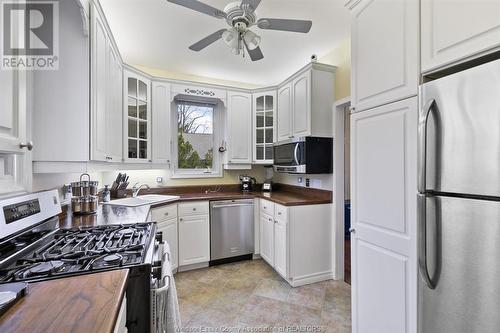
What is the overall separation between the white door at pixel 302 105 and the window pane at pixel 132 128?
1886 mm

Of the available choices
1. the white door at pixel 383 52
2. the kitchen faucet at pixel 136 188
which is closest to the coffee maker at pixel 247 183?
the kitchen faucet at pixel 136 188

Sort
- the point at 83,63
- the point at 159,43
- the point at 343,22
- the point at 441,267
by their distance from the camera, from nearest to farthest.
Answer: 1. the point at 441,267
2. the point at 83,63
3. the point at 343,22
4. the point at 159,43

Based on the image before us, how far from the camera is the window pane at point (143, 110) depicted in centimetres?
281

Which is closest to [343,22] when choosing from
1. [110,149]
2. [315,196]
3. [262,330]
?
[315,196]

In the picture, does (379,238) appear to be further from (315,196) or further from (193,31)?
(193,31)

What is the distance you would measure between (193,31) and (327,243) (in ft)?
8.91

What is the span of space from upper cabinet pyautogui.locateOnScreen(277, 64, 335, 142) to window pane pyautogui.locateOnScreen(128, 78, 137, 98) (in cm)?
188

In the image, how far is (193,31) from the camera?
7.96 feet

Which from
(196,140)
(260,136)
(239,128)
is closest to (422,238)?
(260,136)

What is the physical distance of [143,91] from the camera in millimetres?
2842

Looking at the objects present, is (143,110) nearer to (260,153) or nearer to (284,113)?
(260,153)

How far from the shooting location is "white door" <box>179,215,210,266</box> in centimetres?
282

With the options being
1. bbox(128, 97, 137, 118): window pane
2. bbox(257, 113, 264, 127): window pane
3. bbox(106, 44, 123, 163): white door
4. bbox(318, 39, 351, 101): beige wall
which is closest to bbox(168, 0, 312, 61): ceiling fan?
bbox(106, 44, 123, 163): white door

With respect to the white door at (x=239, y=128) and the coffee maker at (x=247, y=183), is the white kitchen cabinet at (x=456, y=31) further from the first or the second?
the coffee maker at (x=247, y=183)
